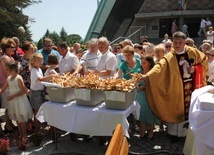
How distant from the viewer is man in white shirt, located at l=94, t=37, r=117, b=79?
15.1ft

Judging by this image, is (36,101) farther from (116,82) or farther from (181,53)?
(181,53)

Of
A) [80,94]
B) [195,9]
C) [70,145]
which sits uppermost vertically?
[195,9]

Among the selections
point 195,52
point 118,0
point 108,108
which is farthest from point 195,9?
point 108,108

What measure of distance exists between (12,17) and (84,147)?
16.8m

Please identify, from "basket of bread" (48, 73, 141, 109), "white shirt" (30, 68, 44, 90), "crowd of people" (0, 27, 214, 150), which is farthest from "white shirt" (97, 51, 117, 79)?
"white shirt" (30, 68, 44, 90)

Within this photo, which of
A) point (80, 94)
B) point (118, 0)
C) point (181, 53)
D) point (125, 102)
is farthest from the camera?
point (118, 0)

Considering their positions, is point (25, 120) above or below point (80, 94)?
below

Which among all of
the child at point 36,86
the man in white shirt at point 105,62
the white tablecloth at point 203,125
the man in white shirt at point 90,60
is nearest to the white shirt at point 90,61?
the man in white shirt at point 90,60

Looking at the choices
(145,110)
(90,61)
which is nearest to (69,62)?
(90,61)

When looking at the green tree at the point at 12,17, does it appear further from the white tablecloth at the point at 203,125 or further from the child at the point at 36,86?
the white tablecloth at the point at 203,125

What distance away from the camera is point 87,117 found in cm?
353

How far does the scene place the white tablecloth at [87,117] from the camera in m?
3.36

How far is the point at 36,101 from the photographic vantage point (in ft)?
15.1

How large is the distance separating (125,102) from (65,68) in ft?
6.96
